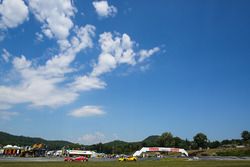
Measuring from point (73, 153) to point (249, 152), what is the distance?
3081 inches

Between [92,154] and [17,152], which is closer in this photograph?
[17,152]

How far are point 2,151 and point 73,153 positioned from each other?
3177 centimetres

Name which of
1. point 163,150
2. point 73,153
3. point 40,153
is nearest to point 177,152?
point 163,150

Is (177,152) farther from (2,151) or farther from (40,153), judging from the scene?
(2,151)

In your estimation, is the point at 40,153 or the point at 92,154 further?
the point at 92,154

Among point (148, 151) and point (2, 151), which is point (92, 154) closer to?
point (148, 151)

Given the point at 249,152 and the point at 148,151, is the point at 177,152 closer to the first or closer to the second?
the point at 148,151

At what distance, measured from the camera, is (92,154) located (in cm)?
13775

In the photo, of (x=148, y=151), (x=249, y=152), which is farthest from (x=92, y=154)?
(x=249, y=152)

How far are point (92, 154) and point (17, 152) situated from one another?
33991 millimetres

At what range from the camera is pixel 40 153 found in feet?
382

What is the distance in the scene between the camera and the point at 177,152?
13875cm

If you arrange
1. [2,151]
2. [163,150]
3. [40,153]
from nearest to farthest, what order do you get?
[40,153]
[2,151]
[163,150]

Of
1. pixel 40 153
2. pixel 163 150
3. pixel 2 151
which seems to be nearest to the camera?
pixel 40 153
